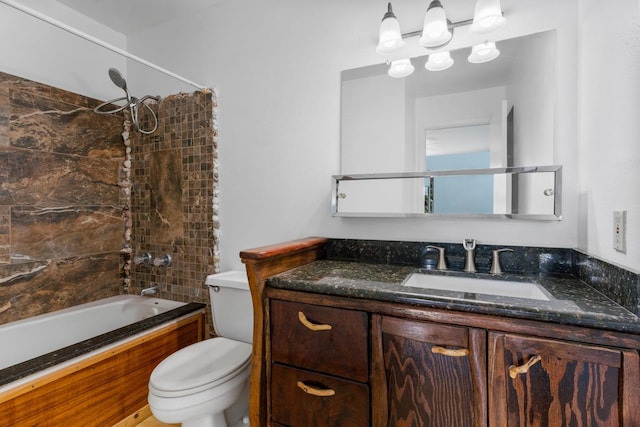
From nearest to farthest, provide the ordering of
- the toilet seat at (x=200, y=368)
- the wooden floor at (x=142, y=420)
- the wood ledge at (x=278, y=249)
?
the wood ledge at (x=278, y=249) → the toilet seat at (x=200, y=368) → the wooden floor at (x=142, y=420)

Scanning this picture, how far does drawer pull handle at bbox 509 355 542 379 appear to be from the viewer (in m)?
0.88

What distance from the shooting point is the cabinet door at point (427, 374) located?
95cm

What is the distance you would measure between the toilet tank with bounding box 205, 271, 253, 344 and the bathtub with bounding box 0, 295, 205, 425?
0.35 metres

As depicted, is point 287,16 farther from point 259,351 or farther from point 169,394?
point 169,394

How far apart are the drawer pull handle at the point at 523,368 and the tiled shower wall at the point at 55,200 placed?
2.49 m

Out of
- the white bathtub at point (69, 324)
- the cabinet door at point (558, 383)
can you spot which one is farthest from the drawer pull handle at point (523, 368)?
the white bathtub at point (69, 324)

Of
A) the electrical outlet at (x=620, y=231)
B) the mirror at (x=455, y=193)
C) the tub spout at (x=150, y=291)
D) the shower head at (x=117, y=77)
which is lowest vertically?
the tub spout at (x=150, y=291)

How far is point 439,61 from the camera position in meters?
1.50

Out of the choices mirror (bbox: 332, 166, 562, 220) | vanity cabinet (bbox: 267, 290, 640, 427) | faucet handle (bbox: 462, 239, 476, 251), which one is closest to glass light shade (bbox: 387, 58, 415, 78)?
mirror (bbox: 332, 166, 562, 220)

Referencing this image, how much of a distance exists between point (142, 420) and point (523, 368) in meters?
1.89

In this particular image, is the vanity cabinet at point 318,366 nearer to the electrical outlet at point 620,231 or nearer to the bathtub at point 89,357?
the electrical outlet at point 620,231

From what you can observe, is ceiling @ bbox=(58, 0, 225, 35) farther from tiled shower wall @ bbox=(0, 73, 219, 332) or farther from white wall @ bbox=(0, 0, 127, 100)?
tiled shower wall @ bbox=(0, 73, 219, 332)

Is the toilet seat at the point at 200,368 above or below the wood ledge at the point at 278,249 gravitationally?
below

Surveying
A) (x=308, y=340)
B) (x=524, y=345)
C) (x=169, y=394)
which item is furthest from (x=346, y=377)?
(x=169, y=394)
